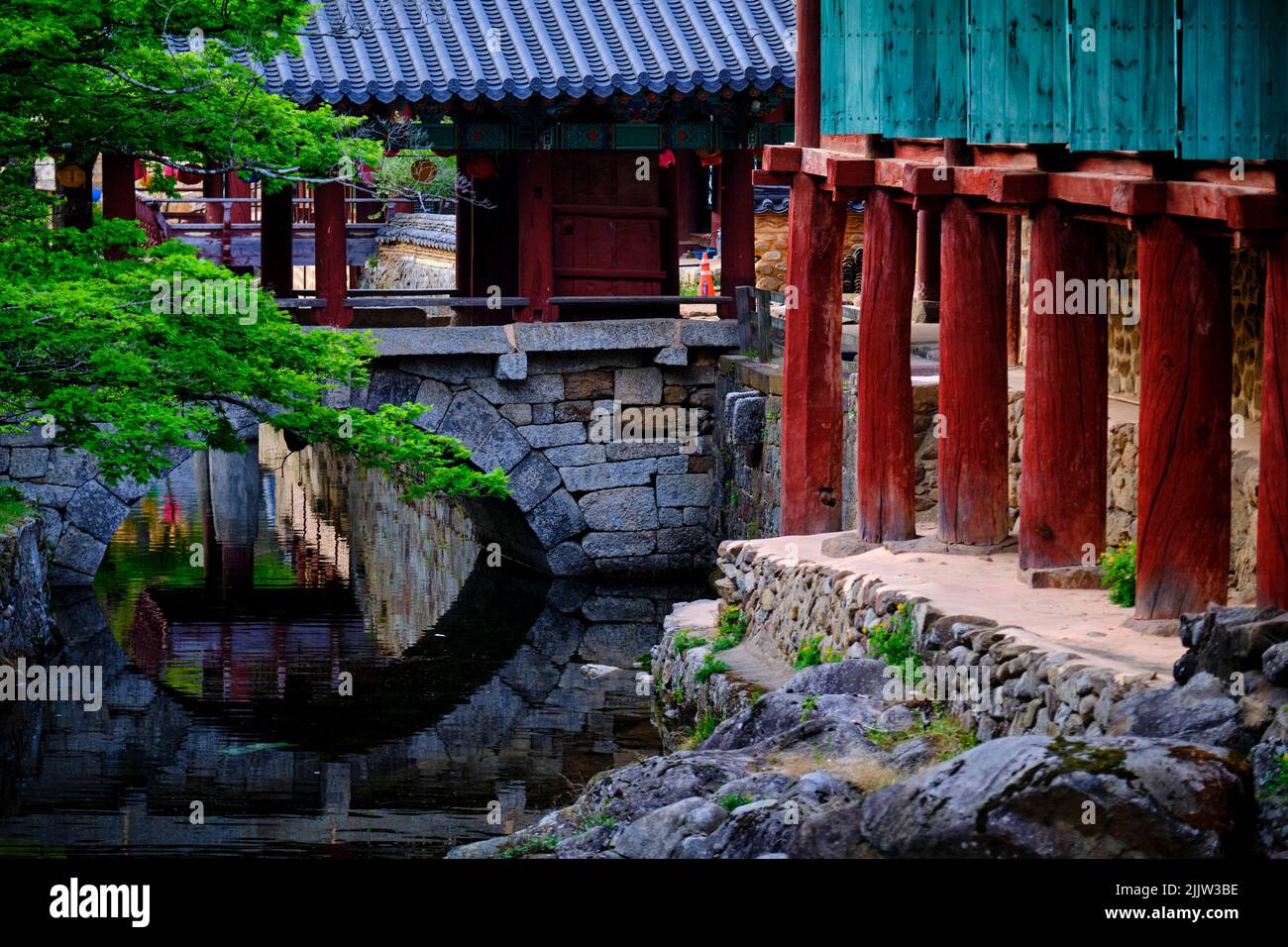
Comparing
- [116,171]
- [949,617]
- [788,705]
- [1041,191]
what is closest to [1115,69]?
[1041,191]

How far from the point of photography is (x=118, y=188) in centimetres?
1958

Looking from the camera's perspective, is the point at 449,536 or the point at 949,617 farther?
the point at 449,536

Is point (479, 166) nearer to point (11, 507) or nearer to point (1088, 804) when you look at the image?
point (11, 507)

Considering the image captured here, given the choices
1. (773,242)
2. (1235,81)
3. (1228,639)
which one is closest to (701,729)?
(1228,639)

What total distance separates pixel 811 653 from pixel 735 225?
33.7ft

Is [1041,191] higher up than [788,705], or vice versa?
[1041,191]

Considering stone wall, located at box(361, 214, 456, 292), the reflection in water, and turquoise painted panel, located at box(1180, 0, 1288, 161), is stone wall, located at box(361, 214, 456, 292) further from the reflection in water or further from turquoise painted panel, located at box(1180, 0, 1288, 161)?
turquoise painted panel, located at box(1180, 0, 1288, 161)

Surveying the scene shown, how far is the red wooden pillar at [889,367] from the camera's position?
13.3 meters

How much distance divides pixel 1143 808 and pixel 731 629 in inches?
281

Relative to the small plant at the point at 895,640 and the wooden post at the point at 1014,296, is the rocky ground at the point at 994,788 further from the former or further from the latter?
the wooden post at the point at 1014,296

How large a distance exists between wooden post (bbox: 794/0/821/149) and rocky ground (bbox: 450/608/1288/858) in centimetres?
546

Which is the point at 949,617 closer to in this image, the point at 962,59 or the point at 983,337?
the point at 983,337

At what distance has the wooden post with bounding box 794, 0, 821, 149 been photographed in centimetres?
1466
